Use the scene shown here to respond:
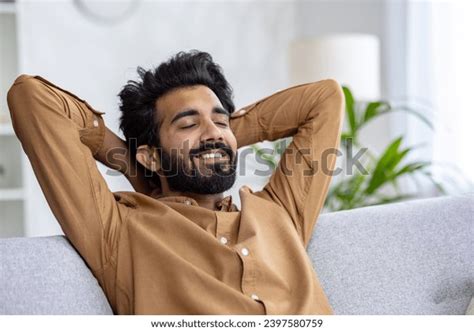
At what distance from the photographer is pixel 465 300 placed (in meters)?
2.05

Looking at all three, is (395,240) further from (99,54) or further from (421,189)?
(99,54)

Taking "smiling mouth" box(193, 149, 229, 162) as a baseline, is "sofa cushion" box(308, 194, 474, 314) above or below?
below

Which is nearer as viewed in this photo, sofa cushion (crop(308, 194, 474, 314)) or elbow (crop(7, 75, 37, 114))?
elbow (crop(7, 75, 37, 114))

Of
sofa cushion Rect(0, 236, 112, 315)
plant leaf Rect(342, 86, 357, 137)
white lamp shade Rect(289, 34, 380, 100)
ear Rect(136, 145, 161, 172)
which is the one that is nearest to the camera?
sofa cushion Rect(0, 236, 112, 315)

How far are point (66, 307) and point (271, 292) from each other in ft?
1.45

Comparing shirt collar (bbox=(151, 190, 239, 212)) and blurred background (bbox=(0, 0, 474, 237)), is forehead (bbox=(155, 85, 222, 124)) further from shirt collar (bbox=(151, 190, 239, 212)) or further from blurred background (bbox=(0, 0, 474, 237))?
blurred background (bbox=(0, 0, 474, 237))

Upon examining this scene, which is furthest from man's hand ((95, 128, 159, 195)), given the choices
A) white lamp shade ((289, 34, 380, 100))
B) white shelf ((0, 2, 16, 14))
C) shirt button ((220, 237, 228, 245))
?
white shelf ((0, 2, 16, 14))

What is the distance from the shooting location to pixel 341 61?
3.50 meters

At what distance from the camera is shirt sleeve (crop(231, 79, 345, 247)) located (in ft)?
6.40

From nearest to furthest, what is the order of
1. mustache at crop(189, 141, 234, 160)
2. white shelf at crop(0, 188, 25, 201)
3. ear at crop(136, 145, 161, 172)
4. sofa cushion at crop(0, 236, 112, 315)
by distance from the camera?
1. sofa cushion at crop(0, 236, 112, 315)
2. mustache at crop(189, 141, 234, 160)
3. ear at crop(136, 145, 161, 172)
4. white shelf at crop(0, 188, 25, 201)

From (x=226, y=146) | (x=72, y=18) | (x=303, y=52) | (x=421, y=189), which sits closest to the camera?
(x=226, y=146)

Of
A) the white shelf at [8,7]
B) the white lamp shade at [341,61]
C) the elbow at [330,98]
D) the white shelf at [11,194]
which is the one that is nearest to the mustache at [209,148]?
the elbow at [330,98]
